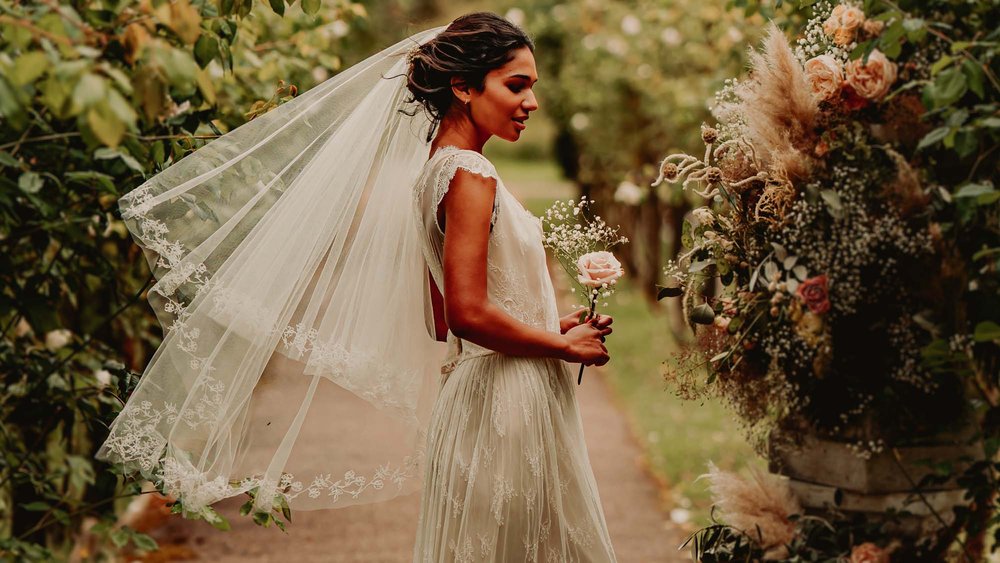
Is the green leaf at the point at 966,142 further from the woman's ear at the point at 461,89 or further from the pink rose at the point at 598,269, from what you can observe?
the woman's ear at the point at 461,89

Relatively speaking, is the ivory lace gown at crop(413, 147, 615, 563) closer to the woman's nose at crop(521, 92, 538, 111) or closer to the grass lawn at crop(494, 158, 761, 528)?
the woman's nose at crop(521, 92, 538, 111)

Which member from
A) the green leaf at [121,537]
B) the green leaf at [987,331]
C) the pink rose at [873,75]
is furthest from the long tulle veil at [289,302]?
the green leaf at [987,331]

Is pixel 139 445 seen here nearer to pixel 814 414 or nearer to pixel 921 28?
pixel 814 414

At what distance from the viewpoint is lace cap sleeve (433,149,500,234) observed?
103 inches

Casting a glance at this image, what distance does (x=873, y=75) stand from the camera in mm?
2451

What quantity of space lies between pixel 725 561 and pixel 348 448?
3.81 feet

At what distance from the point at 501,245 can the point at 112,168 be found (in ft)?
3.70

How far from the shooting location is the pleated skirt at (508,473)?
8.89 feet

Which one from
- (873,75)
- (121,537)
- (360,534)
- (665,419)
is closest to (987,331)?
(873,75)

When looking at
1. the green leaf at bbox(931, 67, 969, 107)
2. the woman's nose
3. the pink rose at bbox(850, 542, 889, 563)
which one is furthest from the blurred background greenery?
the green leaf at bbox(931, 67, 969, 107)

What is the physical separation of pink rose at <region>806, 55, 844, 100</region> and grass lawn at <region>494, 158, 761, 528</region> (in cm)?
120

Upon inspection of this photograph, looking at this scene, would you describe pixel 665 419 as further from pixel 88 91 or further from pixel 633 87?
pixel 88 91

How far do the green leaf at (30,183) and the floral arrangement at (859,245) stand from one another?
165cm

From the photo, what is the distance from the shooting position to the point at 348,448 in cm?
305
